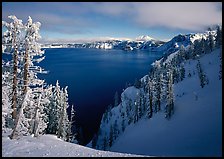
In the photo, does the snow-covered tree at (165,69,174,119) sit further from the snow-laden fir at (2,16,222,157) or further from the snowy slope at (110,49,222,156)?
the snowy slope at (110,49,222,156)

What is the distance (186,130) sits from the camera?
53469 millimetres

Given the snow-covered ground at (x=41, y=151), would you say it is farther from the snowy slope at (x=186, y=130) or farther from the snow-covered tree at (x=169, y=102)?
the snow-covered tree at (x=169, y=102)

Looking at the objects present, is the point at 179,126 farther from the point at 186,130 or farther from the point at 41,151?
the point at 41,151

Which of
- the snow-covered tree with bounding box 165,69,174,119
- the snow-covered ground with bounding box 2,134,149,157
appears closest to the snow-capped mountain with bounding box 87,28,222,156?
the snow-covered tree with bounding box 165,69,174,119

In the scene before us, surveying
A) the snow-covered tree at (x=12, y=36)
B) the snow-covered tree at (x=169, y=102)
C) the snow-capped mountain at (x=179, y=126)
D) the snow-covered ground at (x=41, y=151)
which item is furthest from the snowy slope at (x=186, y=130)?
the snow-covered tree at (x=12, y=36)

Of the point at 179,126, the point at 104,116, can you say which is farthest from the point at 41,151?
the point at 104,116

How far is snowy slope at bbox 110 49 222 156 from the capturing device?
44562 mm

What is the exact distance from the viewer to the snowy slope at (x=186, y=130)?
4456 cm

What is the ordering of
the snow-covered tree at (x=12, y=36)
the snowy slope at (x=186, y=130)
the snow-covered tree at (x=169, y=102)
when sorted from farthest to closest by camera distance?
the snow-covered tree at (x=169, y=102) → the snowy slope at (x=186, y=130) → the snow-covered tree at (x=12, y=36)

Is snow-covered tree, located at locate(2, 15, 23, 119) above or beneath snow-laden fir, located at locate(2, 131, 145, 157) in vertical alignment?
above

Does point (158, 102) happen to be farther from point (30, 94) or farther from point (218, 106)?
point (30, 94)

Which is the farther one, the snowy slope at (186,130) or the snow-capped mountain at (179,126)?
the snow-capped mountain at (179,126)

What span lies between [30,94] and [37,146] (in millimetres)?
5206

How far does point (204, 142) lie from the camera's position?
43969 millimetres
